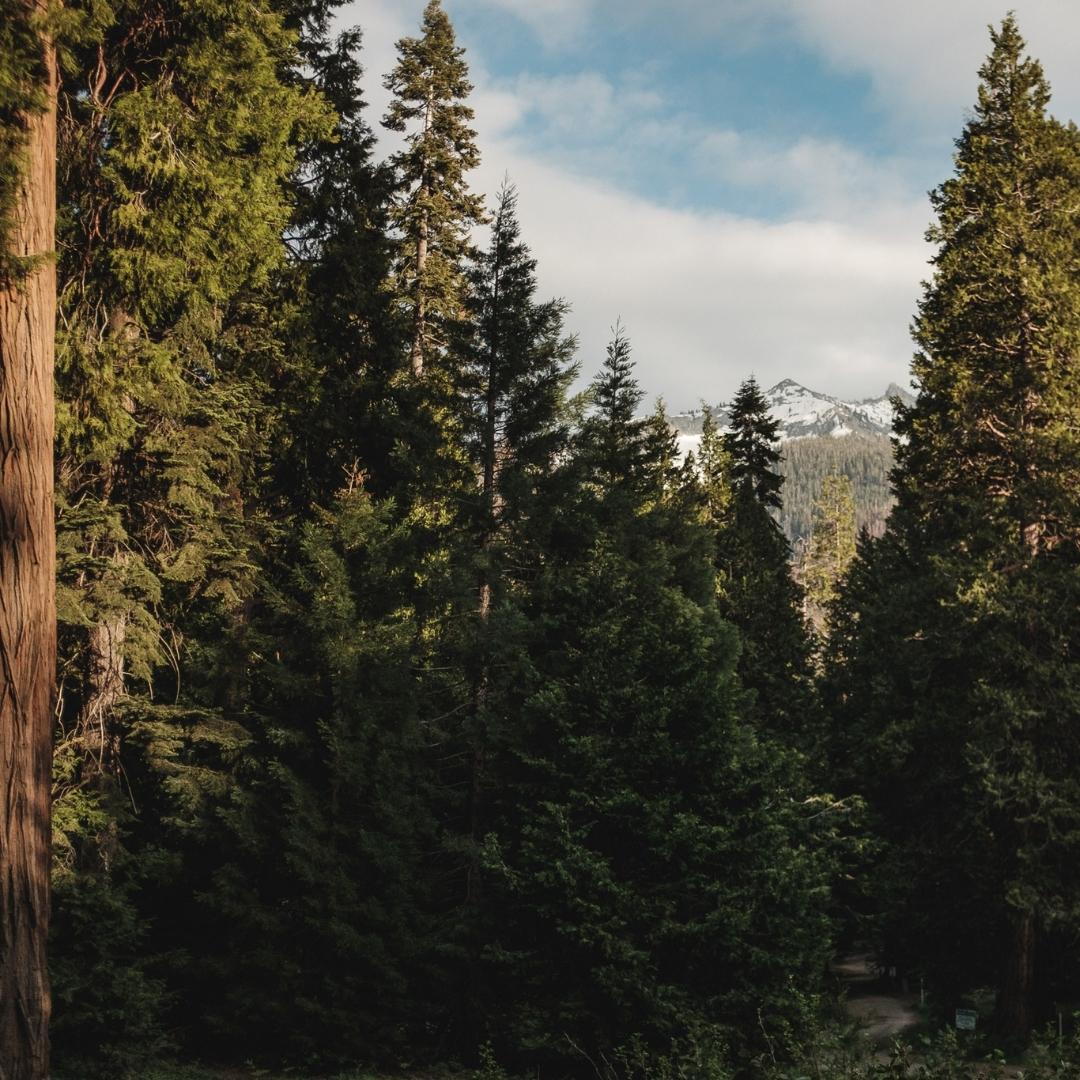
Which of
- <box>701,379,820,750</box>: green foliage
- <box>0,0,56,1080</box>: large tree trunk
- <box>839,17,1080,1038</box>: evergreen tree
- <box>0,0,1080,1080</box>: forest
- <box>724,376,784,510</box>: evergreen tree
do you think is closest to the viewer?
<box>0,0,56,1080</box>: large tree trunk

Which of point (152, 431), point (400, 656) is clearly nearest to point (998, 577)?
point (400, 656)

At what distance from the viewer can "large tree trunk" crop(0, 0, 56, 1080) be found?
18.9ft

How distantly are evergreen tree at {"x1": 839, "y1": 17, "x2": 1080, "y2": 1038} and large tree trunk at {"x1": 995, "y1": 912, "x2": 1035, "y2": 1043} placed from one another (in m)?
0.03

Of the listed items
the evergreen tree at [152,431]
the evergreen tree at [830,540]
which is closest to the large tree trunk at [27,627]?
the evergreen tree at [152,431]

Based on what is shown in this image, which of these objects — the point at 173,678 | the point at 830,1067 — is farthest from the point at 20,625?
the point at 173,678

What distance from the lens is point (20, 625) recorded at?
5.93 m

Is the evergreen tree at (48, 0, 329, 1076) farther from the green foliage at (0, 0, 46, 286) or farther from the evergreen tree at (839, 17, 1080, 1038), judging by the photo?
the evergreen tree at (839, 17, 1080, 1038)

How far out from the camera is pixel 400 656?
1330 cm

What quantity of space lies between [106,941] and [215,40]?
10.5 m

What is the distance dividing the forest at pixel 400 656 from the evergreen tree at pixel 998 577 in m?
0.09

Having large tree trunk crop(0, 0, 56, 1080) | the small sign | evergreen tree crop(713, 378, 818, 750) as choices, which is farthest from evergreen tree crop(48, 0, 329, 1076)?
evergreen tree crop(713, 378, 818, 750)

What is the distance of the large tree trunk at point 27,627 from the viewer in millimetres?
5770

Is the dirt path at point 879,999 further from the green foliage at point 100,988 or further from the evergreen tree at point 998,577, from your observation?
the green foliage at point 100,988

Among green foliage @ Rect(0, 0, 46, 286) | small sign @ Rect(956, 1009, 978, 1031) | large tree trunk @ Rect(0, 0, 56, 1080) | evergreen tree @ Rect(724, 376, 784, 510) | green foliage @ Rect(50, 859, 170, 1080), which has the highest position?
evergreen tree @ Rect(724, 376, 784, 510)
